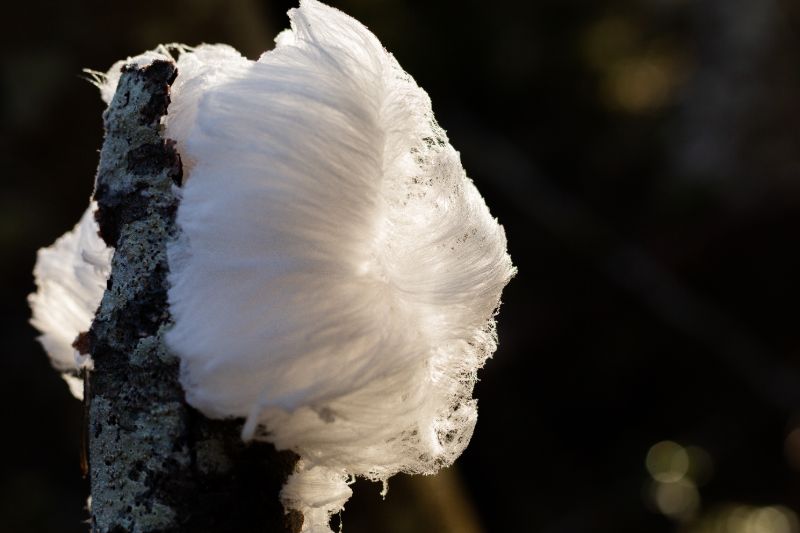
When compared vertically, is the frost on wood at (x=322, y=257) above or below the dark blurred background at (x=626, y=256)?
below

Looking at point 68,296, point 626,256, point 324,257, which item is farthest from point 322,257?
point 626,256

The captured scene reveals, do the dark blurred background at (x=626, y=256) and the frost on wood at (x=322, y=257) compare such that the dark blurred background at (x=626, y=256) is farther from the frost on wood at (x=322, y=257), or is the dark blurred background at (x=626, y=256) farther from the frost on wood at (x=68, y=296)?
the frost on wood at (x=322, y=257)

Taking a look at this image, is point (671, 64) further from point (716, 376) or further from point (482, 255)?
point (482, 255)

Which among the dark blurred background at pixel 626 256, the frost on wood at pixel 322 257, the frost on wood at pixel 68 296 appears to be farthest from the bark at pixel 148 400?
the dark blurred background at pixel 626 256

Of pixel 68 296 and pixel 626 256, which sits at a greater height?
pixel 626 256

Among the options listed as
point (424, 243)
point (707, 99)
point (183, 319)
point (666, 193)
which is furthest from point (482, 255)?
point (707, 99)

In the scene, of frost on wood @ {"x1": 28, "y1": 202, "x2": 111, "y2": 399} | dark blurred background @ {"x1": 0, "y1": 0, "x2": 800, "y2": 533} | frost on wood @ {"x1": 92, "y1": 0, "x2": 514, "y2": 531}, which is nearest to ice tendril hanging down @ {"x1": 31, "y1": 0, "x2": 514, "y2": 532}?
frost on wood @ {"x1": 92, "y1": 0, "x2": 514, "y2": 531}

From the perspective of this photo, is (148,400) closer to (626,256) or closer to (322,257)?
(322,257)
